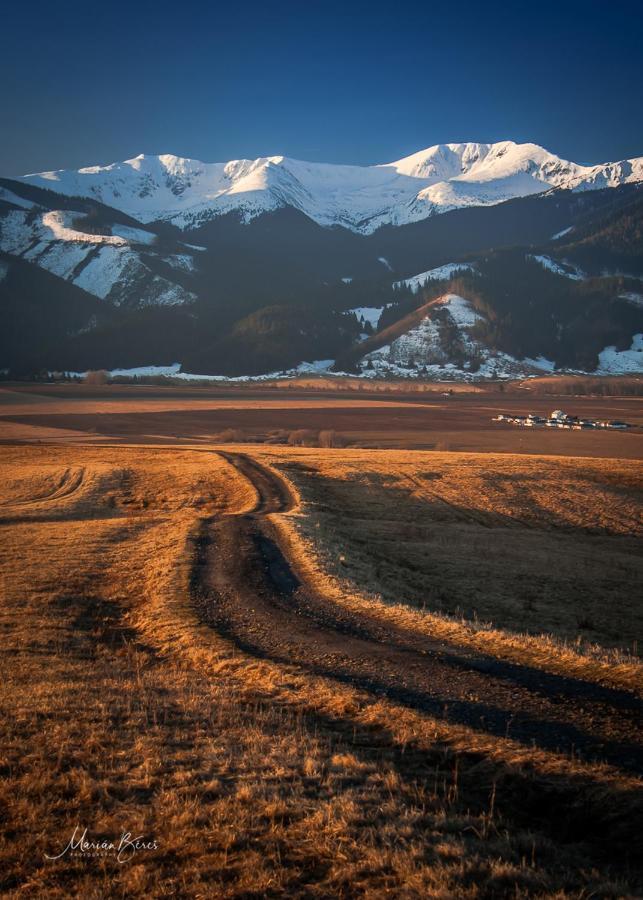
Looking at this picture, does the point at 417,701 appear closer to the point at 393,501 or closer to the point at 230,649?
the point at 230,649

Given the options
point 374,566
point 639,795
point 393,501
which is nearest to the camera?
point 639,795

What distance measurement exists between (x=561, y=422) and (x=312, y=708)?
14193 cm

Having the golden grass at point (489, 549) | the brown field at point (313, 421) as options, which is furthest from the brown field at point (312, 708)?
the brown field at point (313, 421)

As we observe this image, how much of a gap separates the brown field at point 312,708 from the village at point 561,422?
101 metres

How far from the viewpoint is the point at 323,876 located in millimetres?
7609

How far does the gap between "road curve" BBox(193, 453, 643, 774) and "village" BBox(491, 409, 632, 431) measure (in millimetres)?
→ 124009

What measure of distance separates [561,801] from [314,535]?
26.1m

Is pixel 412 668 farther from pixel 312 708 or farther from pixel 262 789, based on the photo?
pixel 262 789

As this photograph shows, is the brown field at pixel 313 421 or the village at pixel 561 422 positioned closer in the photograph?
the brown field at pixel 313 421

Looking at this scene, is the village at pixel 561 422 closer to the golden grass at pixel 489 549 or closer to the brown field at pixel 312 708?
the golden grass at pixel 489 549

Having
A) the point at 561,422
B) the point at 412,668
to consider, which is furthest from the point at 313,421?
the point at 412,668

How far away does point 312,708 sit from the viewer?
535 inches

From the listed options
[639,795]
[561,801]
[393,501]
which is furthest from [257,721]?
[393,501]

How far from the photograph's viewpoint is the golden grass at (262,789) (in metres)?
7.54
